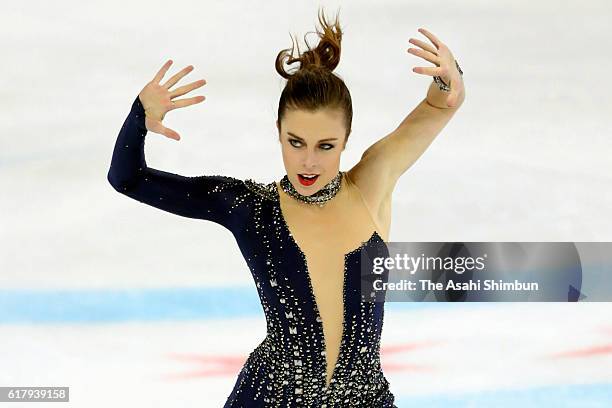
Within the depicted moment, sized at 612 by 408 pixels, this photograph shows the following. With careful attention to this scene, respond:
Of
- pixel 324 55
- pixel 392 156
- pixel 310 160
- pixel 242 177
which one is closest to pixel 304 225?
pixel 310 160

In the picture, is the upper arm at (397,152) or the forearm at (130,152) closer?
the forearm at (130,152)

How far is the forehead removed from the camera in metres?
2.82

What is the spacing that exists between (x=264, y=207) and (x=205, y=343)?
1.53 metres

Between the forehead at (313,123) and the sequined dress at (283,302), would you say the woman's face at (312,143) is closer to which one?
the forehead at (313,123)

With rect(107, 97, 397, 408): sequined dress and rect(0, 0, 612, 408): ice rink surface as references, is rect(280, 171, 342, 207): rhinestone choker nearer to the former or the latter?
rect(107, 97, 397, 408): sequined dress

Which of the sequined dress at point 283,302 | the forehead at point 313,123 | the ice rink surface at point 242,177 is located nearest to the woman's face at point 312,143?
the forehead at point 313,123

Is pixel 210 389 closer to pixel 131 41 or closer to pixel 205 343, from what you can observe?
pixel 205 343

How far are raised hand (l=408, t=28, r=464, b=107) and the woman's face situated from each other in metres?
0.27

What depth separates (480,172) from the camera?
4754mm

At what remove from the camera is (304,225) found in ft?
9.57

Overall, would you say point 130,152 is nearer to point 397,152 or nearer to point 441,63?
point 397,152

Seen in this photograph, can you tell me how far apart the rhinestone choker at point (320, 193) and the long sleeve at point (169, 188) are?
0.43 ft

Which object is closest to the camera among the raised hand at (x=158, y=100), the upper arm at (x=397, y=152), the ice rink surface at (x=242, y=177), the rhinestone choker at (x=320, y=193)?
the raised hand at (x=158, y=100)

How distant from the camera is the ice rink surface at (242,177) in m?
4.21
